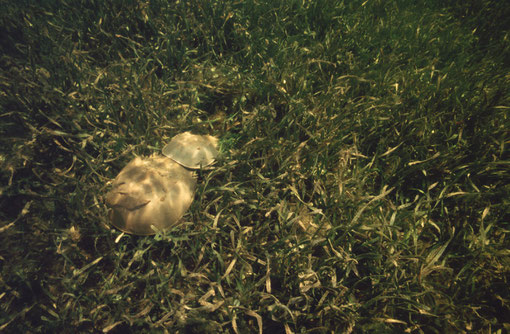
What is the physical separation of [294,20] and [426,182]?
177 centimetres

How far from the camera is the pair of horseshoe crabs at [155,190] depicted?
1.62 metres

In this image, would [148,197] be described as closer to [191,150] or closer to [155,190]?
[155,190]

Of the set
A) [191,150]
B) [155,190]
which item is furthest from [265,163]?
[155,190]

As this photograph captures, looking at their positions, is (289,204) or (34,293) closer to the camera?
(34,293)

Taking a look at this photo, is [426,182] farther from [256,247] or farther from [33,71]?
[33,71]

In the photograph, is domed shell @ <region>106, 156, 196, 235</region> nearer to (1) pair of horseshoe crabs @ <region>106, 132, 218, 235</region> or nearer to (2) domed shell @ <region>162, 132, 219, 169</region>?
(1) pair of horseshoe crabs @ <region>106, 132, 218, 235</region>

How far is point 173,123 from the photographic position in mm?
2100

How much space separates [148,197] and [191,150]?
1.43 ft

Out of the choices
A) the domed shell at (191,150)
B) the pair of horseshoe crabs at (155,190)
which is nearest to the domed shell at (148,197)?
the pair of horseshoe crabs at (155,190)

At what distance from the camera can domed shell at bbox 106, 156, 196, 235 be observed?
1.62 metres

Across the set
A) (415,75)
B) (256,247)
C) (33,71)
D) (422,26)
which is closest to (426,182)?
(415,75)

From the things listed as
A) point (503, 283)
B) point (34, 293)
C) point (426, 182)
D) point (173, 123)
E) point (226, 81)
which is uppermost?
point (226, 81)

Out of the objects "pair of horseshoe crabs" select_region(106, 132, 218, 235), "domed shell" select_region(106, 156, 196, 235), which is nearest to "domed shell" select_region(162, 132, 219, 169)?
"pair of horseshoe crabs" select_region(106, 132, 218, 235)

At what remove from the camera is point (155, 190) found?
1.66 meters
